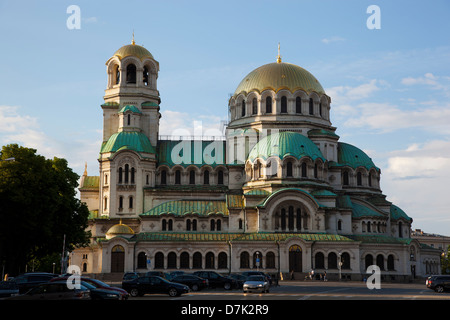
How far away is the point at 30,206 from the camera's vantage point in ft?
186

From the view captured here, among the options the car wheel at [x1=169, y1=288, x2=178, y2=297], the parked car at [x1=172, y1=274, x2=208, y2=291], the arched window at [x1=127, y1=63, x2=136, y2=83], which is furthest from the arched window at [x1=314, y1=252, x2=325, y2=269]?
the car wheel at [x1=169, y1=288, x2=178, y2=297]

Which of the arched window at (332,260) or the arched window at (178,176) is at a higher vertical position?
the arched window at (178,176)

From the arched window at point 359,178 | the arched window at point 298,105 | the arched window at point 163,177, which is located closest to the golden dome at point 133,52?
the arched window at point 163,177

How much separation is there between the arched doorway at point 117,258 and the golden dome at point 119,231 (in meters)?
1.82

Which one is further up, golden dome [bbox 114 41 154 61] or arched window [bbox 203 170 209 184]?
golden dome [bbox 114 41 154 61]

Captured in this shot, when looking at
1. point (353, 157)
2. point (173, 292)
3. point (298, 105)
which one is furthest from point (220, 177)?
point (173, 292)

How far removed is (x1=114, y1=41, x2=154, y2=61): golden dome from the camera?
84.9 metres

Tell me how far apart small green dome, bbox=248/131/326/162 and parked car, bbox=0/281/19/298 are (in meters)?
44.6

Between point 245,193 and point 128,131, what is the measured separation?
17080 millimetres

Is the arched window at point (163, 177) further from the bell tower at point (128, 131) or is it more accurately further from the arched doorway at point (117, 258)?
the arched doorway at point (117, 258)

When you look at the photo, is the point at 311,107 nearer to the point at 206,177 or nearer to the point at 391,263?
the point at 206,177

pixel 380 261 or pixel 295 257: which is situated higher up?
pixel 295 257

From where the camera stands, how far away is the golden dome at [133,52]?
8494 cm

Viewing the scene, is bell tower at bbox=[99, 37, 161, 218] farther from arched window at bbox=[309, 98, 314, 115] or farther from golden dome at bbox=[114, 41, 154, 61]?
arched window at bbox=[309, 98, 314, 115]
